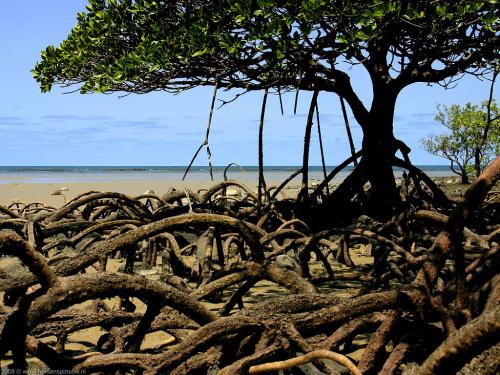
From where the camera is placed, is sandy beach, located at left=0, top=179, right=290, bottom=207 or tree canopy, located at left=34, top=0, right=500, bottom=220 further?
sandy beach, located at left=0, top=179, right=290, bottom=207

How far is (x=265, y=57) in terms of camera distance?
15.8 ft

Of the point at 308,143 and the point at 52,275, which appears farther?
the point at 308,143

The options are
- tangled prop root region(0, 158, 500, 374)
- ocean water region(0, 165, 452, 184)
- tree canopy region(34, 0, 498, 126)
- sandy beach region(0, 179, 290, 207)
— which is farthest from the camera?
ocean water region(0, 165, 452, 184)

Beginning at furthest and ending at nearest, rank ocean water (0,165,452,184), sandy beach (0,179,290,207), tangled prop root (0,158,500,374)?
1. ocean water (0,165,452,184)
2. sandy beach (0,179,290,207)
3. tangled prop root (0,158,500,374)

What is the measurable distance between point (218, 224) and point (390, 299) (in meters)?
0.75

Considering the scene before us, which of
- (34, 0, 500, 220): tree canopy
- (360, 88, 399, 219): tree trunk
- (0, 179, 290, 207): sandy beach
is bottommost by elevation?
(0, 179, 290, 207): sandy beach

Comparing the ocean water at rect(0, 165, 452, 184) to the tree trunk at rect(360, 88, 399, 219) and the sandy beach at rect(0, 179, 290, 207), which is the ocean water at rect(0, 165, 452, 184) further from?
the tree trunk at rect(360, 88, 399, 219)

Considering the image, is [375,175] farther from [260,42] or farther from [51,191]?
[51,191]

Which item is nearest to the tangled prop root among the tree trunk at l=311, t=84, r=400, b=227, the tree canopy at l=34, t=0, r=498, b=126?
the tree canopy at l=34, t=0, r=498, b=126

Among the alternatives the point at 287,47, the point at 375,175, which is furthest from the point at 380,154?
the point at 287,47

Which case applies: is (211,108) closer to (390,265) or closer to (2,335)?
(390,265)

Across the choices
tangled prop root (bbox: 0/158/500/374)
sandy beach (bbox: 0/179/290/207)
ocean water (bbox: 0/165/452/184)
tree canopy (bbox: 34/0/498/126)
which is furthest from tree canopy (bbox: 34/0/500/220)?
ocean water (bbox: 0/165/452/184)

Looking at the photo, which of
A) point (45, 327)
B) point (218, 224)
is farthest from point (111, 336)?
point (218, 224)

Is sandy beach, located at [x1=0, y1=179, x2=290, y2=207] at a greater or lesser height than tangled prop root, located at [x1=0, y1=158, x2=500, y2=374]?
lesser
